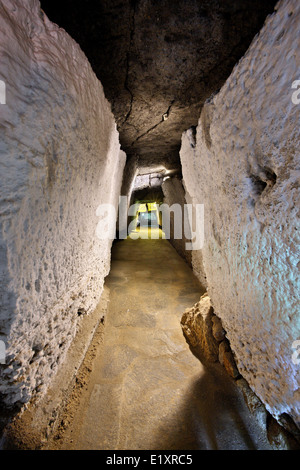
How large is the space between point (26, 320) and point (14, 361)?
0.59 feet

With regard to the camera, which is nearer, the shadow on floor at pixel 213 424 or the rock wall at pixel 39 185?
the rock wall at pixel 39 185

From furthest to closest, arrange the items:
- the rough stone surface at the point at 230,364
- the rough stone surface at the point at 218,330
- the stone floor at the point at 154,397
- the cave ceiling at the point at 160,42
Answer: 1. the rough stone surface at the point at 218,330
2. the rough stone surface at the point at 230,364
3. the stone floor at the point at 154,397
4. the cave ceiling at the point at 160,42

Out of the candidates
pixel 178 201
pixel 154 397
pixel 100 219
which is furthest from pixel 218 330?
pixel 178 201

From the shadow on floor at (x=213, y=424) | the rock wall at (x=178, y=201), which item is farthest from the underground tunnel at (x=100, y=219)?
the rock wall at (x=178, y=201)

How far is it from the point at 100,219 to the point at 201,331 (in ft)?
4.98

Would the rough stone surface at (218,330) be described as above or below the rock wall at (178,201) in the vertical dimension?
below

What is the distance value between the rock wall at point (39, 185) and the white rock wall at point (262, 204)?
943 millimetres

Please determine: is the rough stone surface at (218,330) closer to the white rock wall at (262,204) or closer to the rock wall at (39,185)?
the white rock wall at (262,204)

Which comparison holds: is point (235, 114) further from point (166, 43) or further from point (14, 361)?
point (14, 361)

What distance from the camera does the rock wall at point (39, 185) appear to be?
28.2 inches

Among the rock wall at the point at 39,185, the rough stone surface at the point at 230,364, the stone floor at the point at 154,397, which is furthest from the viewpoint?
the rough stone surface at the point at 230,364

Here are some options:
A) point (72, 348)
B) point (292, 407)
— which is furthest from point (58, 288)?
point (292, 407)

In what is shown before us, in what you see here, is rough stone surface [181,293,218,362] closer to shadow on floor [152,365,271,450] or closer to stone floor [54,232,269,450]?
stone floor [54,232,269,450]

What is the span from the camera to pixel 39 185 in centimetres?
88
